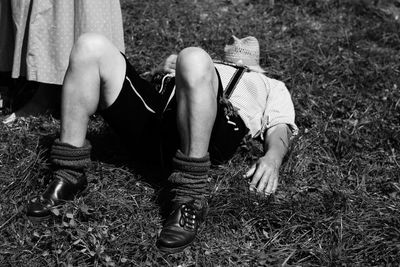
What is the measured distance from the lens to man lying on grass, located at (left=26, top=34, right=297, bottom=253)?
9.87 ft

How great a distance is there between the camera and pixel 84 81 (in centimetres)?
305

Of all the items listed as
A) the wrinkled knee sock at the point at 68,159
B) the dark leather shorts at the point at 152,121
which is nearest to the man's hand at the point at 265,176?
the dark leather shorts at the point at 152,121

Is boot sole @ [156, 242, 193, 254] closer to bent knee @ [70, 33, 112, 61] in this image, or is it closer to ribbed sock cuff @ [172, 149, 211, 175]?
ribbed sock cuff @ [172, 149, 211, 175]

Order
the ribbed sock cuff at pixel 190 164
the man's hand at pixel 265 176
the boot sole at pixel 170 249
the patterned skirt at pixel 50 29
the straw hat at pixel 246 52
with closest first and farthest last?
1. the boot sole at pixel 170 249
2. the ribbed sock cuff at pixel 190 164
3. the man's hand at pixel 265 176
4. the patterned skirt at pixel 50 29
5. the straw hat at pixel 246 52

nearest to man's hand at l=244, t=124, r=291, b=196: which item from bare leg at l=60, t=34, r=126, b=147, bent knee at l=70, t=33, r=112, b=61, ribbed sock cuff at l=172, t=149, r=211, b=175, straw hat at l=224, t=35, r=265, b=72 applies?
ribbed sock cuff at l=172, t=149, r=211, b=175

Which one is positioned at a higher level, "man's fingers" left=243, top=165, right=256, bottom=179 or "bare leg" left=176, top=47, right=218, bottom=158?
"bare leg" left=176, top=47, right=218, bottom=158

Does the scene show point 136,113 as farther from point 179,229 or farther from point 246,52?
point 246,52

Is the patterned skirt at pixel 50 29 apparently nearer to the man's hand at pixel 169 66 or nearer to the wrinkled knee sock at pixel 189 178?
the man's hand at pixel 169 66

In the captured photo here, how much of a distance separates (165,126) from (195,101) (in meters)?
0.34

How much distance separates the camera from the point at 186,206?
9.82ft

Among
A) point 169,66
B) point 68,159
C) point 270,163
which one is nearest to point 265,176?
point 270,163

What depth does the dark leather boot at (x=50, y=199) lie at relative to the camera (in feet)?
9.86

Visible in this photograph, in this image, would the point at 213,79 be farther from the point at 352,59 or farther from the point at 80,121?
the point at 352,59

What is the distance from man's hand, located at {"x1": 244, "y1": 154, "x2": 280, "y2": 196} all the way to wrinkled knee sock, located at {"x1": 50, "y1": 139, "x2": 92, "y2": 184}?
0.92 metres
